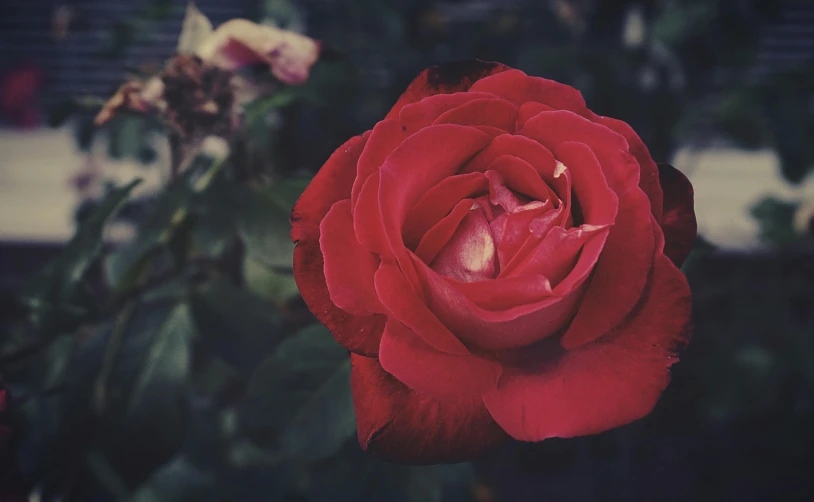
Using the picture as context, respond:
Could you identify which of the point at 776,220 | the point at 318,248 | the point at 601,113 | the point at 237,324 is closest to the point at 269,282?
the point at 237,324

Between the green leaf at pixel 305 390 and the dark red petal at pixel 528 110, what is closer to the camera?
the dark red petal at pixel 528 110

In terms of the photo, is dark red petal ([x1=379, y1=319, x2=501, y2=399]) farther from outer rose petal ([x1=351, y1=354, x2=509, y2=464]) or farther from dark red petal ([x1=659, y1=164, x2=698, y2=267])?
dark red petal ([x1=659, y1=164, x2=698, y2=267])

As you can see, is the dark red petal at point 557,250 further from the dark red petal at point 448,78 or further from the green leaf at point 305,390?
the green leaf at point 305,390

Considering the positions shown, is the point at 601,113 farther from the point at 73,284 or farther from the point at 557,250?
the point at 73,284

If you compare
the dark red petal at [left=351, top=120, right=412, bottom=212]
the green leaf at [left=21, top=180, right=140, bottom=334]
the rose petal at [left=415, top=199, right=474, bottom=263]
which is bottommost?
the green leaf at [left=21, top=180, right=140, bottom=334]

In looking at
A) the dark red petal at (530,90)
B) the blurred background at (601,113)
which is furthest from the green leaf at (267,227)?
the dark red petal at (530,90)

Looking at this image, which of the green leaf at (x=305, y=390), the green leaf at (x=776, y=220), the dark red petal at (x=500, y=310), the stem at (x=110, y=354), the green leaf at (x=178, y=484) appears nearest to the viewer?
the dark red petal at (x=500, y=310)

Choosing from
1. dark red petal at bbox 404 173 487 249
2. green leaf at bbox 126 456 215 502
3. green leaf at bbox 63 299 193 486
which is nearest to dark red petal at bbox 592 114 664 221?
dark red petal at bbox 404 173 487 249
